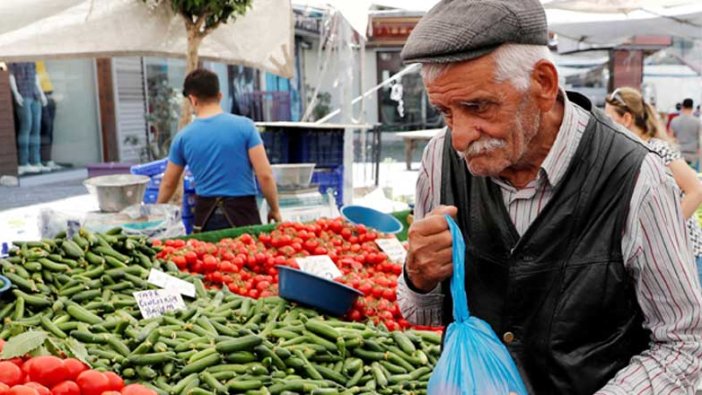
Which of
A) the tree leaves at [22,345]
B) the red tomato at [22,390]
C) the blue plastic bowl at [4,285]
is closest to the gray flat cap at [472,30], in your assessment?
the red tomato at [22,390]

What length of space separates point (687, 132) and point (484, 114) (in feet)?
45.9

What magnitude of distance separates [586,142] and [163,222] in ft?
13.1

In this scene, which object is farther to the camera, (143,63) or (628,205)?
(143,63)

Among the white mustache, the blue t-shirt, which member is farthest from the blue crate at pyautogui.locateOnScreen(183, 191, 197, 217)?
the white mustache

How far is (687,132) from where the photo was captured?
46.8 feet

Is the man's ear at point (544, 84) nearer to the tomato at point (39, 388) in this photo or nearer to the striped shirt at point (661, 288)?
the striped shirt at point (661, 288)

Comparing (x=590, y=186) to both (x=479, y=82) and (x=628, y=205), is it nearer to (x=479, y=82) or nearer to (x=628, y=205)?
(x=628, y=205)

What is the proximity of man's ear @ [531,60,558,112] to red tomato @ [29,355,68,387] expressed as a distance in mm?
1718

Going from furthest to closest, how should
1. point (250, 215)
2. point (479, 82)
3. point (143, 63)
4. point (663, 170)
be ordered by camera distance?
point (143, 63), point (250, 215), point (663, 170), point (479, 82)

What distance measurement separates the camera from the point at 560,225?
1674 mm

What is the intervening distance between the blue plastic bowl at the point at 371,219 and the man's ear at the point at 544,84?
12.8 ft

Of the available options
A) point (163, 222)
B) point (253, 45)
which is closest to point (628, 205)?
point (163, 222)

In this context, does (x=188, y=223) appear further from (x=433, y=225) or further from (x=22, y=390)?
(x=433, y=225)

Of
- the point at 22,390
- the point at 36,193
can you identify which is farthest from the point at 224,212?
the point at 36,193
